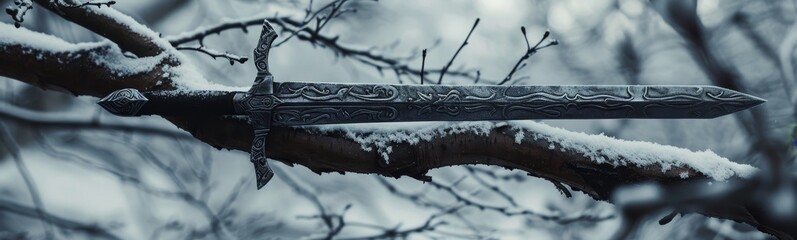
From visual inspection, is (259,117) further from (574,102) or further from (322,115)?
(574,102)

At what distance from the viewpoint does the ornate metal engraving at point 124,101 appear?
7.54 feet

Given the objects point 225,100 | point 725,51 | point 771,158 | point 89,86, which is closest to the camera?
point 225,100

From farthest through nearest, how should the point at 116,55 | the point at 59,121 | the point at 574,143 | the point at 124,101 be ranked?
the point at 59,121
the point at 116,55
the point at 574,143
the point at 124,101

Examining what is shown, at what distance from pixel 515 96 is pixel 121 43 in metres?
1.47

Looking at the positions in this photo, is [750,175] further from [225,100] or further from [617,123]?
[617,123]

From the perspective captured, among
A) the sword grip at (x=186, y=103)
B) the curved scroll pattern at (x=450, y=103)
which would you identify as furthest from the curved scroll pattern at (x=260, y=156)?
the curved scroll pattern at (x=450, y=103)

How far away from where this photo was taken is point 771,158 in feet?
9.55

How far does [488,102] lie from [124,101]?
1.18 meters

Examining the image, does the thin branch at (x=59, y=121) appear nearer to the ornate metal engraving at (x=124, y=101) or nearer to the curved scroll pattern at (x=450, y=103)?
the ornate metal engraving at (x=124, y=101)

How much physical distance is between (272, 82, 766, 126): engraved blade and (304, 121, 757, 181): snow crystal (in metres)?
0.03

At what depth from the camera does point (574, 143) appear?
2.42m

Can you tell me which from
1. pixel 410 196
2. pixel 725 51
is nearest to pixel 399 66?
pixel 410 196

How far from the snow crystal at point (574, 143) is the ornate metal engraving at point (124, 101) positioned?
54cm

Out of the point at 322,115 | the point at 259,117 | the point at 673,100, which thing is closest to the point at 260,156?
the point at 259,117
